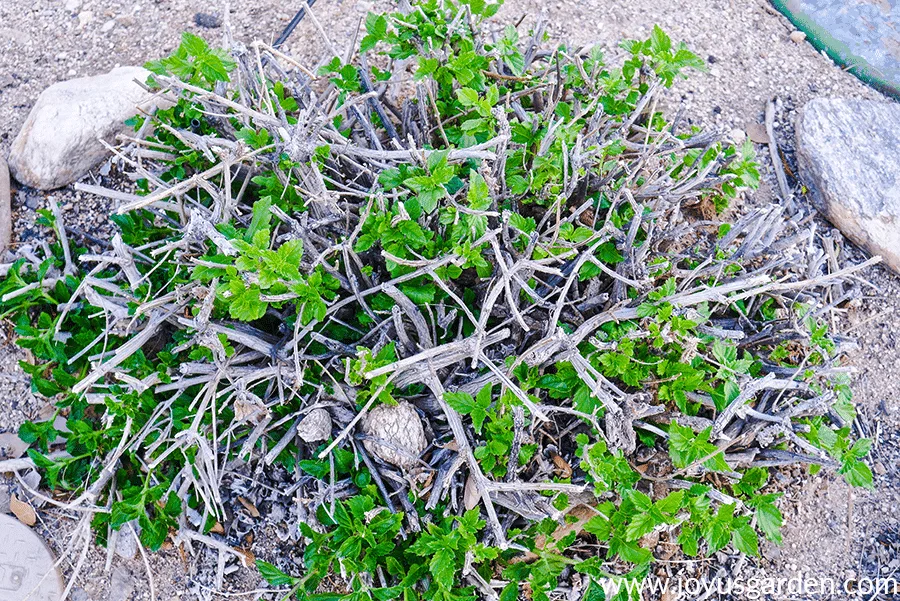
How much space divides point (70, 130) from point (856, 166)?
103 inches

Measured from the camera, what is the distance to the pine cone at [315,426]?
1791mm

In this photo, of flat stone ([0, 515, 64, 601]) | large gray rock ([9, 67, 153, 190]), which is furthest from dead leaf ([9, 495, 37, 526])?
large gray rock ([9, 67, 153, 190])

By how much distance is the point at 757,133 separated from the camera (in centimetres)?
260

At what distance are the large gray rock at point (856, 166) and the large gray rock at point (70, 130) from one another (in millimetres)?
2230

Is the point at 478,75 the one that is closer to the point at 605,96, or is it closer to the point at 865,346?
the point at 605,96

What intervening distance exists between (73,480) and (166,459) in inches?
10.9

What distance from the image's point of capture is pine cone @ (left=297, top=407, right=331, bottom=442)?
70.5 inches

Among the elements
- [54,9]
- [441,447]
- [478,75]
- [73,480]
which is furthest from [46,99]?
[441,447]

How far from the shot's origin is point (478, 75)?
1975 millimetres

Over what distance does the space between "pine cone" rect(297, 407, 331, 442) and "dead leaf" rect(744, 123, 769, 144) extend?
5.88ft

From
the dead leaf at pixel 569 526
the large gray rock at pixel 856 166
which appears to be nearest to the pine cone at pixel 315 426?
the dead leaf at pixel 569 526

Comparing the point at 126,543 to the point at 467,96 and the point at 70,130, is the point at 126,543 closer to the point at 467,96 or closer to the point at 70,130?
the point at 70,130

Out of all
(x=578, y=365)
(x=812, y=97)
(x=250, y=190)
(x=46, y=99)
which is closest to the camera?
(x=578, y=365)

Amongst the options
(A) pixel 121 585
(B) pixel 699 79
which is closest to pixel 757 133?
(B) pixel 699 79
